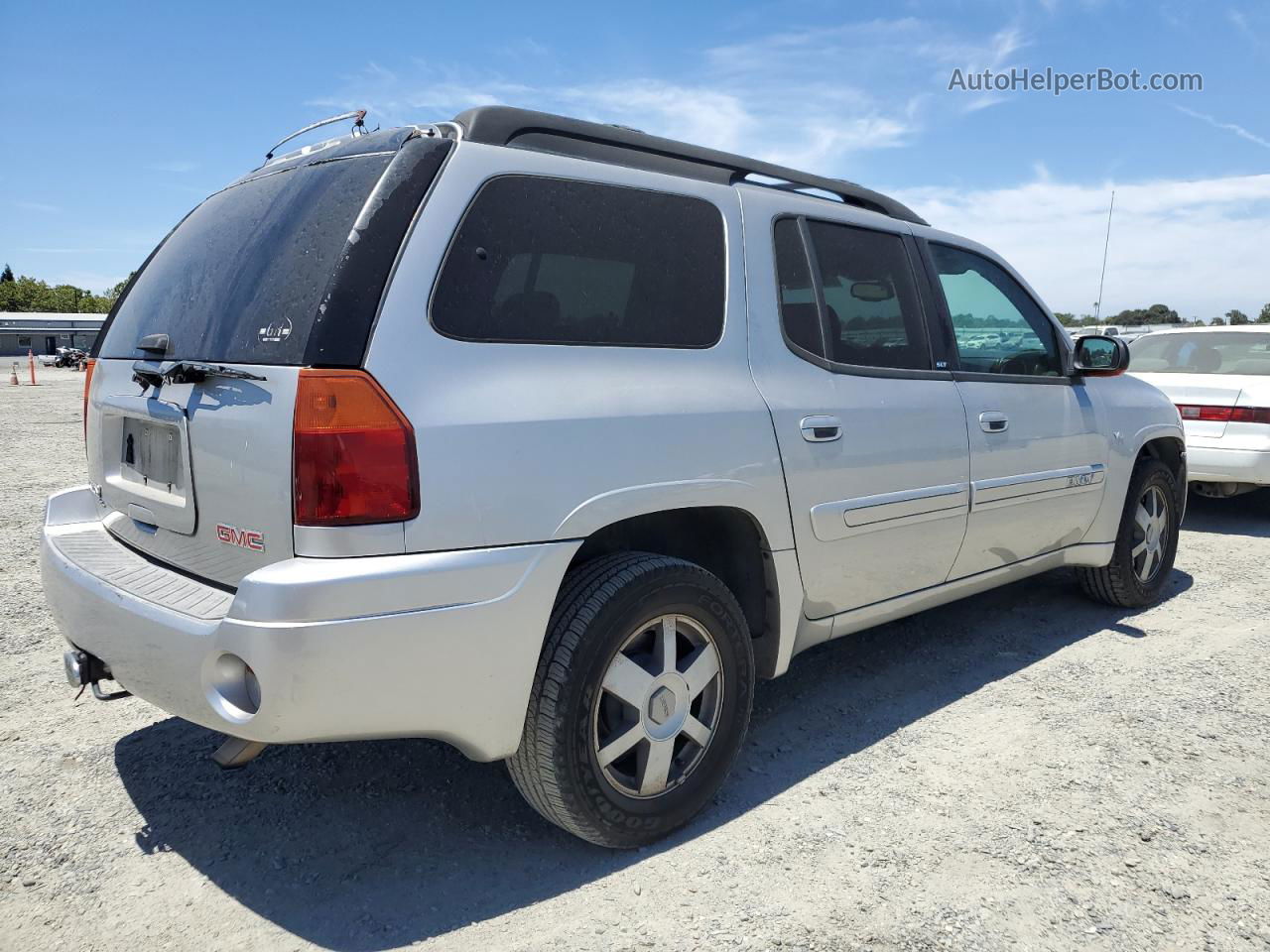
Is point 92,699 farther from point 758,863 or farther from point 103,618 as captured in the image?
point 758,863

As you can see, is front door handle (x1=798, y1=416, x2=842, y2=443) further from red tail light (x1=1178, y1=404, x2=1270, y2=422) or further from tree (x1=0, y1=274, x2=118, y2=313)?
tree (x1=0, y1=274, x2=118, y2=313)

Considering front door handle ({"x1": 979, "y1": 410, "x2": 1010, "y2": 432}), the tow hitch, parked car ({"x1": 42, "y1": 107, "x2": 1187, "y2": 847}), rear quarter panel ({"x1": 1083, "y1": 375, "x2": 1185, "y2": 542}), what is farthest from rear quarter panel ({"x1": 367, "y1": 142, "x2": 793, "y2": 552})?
rear quarter panel ({"x1": 1083, "y1": 375, "x2": 1185, "y2": 542})

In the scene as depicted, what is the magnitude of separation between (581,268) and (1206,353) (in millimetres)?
7093

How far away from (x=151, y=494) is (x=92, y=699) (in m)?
1.51

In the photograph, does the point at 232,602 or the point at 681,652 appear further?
the point at 681,652

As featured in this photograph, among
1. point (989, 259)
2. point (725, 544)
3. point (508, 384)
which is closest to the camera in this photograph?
point (508, 384)

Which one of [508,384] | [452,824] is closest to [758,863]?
[452,824]

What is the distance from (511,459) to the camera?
219 cm

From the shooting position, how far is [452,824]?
272 centimetres

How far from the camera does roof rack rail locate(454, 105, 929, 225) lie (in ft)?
8.04

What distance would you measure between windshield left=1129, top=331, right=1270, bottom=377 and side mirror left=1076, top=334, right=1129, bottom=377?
11.1 ft

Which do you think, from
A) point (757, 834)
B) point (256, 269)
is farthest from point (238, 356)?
point (757, 834)

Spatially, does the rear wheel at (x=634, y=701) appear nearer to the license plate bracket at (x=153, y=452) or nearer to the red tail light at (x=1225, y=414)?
the license plate bracket at (x=153, y=452)

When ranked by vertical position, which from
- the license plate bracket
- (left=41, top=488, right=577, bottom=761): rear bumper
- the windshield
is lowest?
(left=41, top=488, right=577, bottom=761): rear bumper
